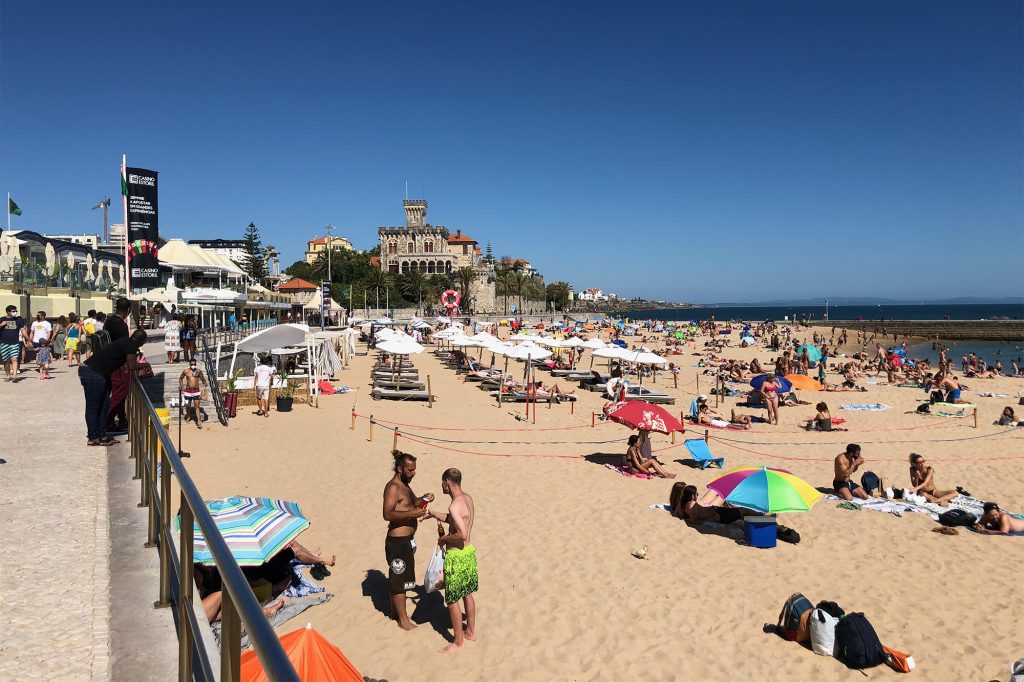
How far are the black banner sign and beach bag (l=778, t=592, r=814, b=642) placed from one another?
16.1 meters

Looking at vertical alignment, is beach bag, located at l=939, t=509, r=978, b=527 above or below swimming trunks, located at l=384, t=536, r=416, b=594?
below

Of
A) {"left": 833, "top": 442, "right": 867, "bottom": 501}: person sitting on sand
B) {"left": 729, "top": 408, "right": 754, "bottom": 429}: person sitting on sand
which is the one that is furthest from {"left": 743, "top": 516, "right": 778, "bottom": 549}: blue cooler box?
{"left": 729, "top": 408, "right": 754, "bottom": 429}: person sitting on sand

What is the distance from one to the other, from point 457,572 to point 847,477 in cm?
761

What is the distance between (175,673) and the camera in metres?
2.15

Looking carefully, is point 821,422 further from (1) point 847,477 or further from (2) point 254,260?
(2) point 254,260

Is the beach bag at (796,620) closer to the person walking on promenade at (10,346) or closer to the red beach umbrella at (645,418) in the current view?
the red beach umbrella at (645,418)

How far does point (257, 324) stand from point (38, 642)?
23.6 metres

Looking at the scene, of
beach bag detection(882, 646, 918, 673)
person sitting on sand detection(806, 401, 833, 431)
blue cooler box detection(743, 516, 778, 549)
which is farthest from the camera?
person sitting on sand detection(806, 401, 833, 431)

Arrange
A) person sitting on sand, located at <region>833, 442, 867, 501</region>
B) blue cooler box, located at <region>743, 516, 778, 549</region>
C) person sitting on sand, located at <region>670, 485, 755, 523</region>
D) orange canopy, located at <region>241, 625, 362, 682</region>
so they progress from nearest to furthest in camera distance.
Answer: orange canopy, located at <region>241, 625, 362, 682</region> < blue cooler box, located at <region>743, 516, 778, 549</region> < person sitting on sand, located at <region>670, 485, 755, 523</region> < person sitting on sand, located at <region>833, 442, 867, 501</region>

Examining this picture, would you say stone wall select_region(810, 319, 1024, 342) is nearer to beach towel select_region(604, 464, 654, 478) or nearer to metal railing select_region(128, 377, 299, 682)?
beach towel select_region(604, 464, 654, 478)

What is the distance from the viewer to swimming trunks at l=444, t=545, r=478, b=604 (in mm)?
5098

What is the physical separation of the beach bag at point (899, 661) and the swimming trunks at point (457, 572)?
12.2 feet

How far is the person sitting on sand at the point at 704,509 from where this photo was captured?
26.7 feet

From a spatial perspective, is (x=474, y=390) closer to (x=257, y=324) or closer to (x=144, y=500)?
(x=257, y=324)
